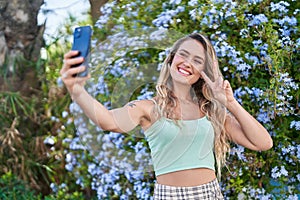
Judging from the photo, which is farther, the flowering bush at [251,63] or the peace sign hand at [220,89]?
the flowering bush at [251,63]

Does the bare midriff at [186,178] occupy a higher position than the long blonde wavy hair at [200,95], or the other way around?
the long blonde wavy hair at [200,95]

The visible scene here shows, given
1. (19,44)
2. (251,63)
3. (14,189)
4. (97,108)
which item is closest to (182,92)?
(97,108)

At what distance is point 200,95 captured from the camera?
205 cm

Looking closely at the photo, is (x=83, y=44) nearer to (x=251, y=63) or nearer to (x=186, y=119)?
(x=186, y=119)

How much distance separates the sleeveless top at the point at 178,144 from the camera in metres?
1.91

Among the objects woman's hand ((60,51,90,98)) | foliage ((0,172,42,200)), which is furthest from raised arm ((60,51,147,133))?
foliage ((0,172,42,200))

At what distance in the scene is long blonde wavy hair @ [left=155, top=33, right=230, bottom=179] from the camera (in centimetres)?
194

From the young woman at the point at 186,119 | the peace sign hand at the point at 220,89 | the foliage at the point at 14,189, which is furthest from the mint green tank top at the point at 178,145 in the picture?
the foliage at the point at 14,189

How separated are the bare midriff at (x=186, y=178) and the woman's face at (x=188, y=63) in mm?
287

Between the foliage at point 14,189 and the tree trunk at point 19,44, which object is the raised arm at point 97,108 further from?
the tree trunk at point 19,44

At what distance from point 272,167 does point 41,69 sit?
201cm

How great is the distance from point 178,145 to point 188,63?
0.26m

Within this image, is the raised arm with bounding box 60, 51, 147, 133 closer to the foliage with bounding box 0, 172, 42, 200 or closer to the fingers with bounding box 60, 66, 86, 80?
the fingers with bounding box 60, 66, 86, 80

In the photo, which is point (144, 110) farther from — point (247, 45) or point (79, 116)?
point (247, 45)
